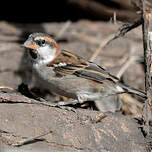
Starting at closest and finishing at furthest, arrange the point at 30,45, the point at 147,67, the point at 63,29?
the point at 147,67 < the point at 30,45 < the point at 63,29

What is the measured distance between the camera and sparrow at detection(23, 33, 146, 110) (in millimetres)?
6352

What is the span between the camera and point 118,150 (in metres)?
5.25

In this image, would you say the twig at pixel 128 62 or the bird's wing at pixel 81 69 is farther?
the twig at pixel 128 62

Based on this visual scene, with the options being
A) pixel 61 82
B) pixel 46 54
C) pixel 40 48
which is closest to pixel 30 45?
pixel 40 48

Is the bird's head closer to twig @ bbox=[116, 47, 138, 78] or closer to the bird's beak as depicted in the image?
the bird's beak

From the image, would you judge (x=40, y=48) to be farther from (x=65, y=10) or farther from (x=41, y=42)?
(x=65, y=10)

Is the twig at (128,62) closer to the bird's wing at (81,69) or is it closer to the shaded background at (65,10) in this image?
the shaded background at (65,10)

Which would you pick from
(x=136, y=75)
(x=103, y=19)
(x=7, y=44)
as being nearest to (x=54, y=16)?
(x=103, y=19)

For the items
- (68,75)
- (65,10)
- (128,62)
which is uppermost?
(65,10)

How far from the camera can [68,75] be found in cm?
652

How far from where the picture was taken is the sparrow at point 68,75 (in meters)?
6.35

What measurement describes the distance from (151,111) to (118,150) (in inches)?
31.3

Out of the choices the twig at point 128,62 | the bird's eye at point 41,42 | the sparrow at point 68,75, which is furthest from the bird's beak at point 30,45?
the twig at point 128,62

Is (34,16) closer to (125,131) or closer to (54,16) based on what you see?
(54,16)
